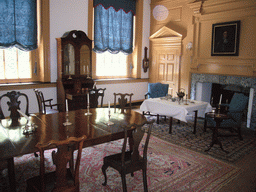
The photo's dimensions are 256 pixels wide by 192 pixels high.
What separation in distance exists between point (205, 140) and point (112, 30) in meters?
4.72

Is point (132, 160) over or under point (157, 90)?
under

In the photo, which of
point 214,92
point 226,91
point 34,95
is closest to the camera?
point 34,95

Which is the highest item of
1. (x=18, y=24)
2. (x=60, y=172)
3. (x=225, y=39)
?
(x=18, y=24)

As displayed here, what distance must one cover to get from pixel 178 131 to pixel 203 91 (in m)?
2.27

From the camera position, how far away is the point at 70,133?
A: 2.75 meters

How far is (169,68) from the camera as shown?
25.7 feet

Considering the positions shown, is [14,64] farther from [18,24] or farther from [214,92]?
[214,92]

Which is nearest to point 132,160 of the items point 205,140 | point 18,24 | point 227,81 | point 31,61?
point 205,140

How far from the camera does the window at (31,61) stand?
5738 millimetres

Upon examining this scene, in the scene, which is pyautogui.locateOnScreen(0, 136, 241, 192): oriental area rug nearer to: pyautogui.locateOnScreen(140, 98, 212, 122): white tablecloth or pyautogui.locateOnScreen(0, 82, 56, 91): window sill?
pyautogui.locateOnScreen(140, 98, 212, 122): white tablecloth

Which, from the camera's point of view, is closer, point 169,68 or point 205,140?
point 205,140

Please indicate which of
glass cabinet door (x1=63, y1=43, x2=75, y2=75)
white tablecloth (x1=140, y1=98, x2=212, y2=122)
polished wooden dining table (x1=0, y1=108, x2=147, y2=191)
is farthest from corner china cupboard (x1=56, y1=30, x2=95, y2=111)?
polished wooden dining table (x1=0, y1=108, x2=147, y2=191)

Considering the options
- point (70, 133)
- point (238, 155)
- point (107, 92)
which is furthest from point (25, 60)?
point (238, 155)

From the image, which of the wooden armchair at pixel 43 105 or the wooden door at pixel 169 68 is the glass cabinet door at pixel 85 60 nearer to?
the wooden armchair at pixel 43 105
